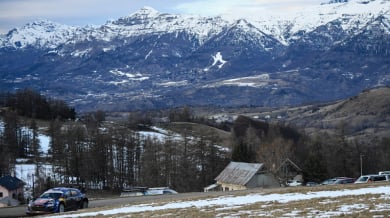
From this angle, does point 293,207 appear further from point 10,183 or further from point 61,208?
point 10,183

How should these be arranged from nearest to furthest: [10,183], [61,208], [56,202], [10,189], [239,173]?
[56,202] → [61,208] → [239,173] → [10,189] → [10,183]

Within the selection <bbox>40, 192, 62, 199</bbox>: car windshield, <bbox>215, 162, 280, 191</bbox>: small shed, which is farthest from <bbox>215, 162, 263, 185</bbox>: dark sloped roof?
<bbox>40, 192, 62, 199</bbox>: car windshield

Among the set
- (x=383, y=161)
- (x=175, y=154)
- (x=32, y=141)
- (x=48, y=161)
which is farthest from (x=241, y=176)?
(x=32, y=141)

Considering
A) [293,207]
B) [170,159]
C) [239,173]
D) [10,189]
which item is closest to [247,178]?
[239,173]

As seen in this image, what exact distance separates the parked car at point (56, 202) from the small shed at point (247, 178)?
60774mm

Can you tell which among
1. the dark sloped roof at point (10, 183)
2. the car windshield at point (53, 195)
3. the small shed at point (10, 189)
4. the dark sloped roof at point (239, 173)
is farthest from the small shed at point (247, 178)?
the car windshield at point (53, 195)

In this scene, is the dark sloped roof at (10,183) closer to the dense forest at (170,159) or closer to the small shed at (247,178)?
the dense forest at (170,159)

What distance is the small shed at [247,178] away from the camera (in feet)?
348

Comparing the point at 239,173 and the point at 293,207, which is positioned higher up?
the point at 239,173

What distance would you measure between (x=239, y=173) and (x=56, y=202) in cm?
7044

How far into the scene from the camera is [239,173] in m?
111

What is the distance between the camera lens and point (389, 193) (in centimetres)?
3325

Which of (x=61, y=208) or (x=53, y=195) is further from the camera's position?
(x=53, y=195)

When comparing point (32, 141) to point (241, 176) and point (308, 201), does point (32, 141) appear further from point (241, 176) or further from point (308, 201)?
point (308, 201)
